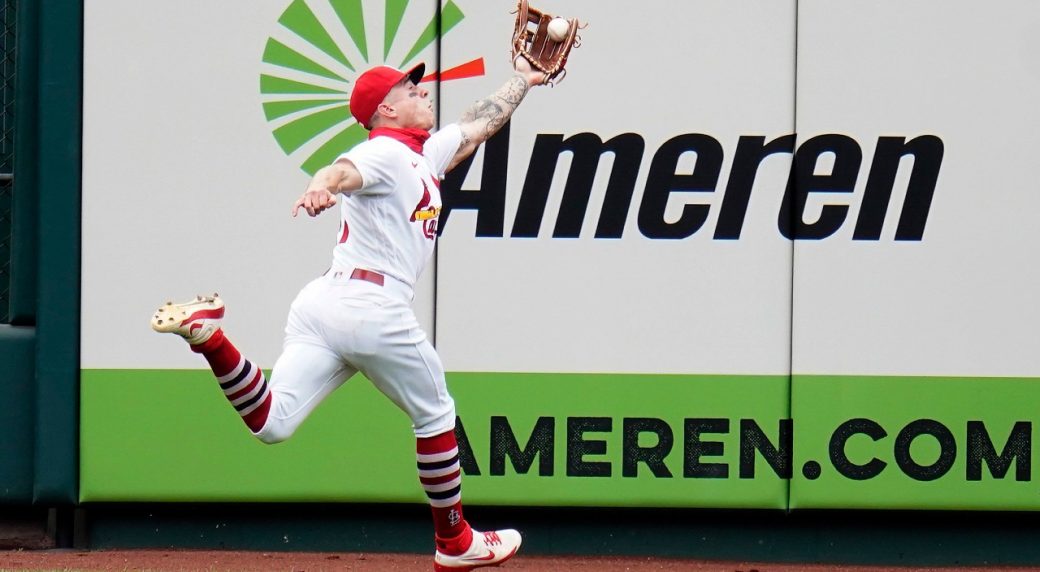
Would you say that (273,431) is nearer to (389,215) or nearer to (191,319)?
(191,319)

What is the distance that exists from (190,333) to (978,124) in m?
3.39

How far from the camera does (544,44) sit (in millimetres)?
4781

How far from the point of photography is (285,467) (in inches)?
216

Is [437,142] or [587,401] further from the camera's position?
[587,401]

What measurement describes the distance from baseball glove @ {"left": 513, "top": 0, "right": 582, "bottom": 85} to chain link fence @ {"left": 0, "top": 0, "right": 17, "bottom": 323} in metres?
2.45

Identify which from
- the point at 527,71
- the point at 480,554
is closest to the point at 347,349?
the point at 480,554

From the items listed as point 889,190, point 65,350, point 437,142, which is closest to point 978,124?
point 889,190

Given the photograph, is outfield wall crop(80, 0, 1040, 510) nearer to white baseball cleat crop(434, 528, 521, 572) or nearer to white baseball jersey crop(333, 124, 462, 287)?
white baseball cleat crop(434, 528, 521, 572)

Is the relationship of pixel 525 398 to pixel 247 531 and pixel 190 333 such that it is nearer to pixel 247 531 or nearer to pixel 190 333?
pixel 247 531

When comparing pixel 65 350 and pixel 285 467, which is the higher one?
pixel 65 350

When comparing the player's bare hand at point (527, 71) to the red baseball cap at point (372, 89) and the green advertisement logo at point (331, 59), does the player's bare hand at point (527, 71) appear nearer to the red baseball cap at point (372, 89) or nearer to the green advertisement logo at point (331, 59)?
the red baseball cap at point (372, 89)

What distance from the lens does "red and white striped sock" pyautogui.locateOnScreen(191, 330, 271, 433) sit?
3.91m

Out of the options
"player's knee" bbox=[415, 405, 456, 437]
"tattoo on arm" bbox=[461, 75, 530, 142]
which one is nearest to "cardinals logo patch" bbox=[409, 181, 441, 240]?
"tattoo on arm" bbox=[461, 75, 530, 142]

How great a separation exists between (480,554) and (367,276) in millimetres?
1011
